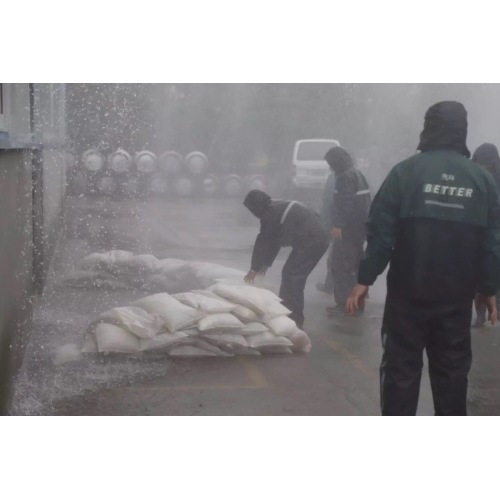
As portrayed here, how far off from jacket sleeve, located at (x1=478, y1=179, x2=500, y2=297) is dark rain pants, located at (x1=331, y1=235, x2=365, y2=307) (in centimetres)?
116

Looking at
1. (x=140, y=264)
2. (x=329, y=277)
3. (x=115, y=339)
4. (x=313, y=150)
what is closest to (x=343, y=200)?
(x=313, y=150)

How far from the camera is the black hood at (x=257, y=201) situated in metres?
5.85

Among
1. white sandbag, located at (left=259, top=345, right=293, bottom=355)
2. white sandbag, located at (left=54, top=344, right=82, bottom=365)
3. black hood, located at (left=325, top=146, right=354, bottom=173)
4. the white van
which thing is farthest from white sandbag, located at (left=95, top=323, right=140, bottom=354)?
black hood, located at (left=325, top=146, right=354, bottom=173)

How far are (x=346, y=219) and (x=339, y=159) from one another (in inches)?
16.1

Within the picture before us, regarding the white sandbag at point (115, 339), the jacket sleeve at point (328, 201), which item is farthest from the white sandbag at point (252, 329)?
the jacket sleeve at point (328, 201)

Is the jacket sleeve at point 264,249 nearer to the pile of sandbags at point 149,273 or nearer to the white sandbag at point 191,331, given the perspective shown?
the pile of sandbags at point 149,273

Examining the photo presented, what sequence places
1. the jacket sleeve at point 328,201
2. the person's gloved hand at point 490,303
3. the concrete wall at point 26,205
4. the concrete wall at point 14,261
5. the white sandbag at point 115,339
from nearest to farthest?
the person's gloved hand at point 490,303, the concrete wall at point 14,261, the concrete wall at point 26,205, the white sandbag at point 115,339, the jacket sleeve at point 328,201

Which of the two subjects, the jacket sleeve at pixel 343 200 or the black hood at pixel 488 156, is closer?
the black hood at pixel 488 156

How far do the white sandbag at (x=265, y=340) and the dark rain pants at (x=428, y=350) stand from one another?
98 cm

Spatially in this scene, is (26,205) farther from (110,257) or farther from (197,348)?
(197,348)

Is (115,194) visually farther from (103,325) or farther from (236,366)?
(236,366)

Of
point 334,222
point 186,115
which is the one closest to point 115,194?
point 186,115

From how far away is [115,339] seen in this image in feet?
18.2

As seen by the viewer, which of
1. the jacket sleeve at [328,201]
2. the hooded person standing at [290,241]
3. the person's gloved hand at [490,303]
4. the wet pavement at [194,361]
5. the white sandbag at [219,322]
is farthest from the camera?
the jacket sleeve at [328,201]
